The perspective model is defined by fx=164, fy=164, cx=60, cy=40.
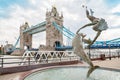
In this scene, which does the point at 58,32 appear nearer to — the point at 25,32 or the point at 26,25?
the point at 25,32

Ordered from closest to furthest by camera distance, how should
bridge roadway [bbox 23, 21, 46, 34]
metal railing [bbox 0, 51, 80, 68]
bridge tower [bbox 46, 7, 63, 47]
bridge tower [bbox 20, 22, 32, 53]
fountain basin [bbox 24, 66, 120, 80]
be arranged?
fountain basin [bbox 24, 66, 120, 80] < metal railing [bbox 0, 51, 80, 68] < bridge tower [bbox 46, 7, 63, 47] < bridge roadway [bbox 23, 21, 46, 34] < bridge tower [bbox 20, 22, 32, 53]

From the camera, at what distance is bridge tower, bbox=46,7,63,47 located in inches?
1801

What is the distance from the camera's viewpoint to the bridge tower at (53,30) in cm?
4575

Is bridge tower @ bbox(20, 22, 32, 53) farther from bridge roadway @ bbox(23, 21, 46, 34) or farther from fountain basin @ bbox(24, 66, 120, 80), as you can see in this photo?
fountain basin @ bbox(24, 66, 120, 80)

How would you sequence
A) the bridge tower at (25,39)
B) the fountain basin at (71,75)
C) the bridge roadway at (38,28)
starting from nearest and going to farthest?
the fountain basin at (71,75) → the bridge roadway at (38,28) → the bridge tower at (25,39)

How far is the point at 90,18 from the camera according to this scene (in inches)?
214

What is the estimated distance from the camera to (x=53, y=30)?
152 ft

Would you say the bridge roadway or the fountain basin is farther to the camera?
the bridge roadway

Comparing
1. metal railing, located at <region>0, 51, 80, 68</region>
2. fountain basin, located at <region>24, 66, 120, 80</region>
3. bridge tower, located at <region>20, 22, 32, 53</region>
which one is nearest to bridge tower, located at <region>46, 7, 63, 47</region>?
bridge tower, located at <region>20, 22, 32, 53</region>

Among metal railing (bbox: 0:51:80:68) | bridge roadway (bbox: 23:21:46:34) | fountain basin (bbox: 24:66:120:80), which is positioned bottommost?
fountain basin (bbox: 24:66:120:80)

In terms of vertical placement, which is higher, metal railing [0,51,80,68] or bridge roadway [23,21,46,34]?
bridge roadway [23,21,46,34]

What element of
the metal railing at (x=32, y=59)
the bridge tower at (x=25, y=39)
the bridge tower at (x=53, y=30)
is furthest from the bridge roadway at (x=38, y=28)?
the metal railing at (x=32, y=59)

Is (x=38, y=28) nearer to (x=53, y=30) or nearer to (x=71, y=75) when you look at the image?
(x=53, y=30)

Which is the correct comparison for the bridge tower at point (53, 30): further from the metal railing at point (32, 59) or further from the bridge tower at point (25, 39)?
the metal railing at point (32, 59)
